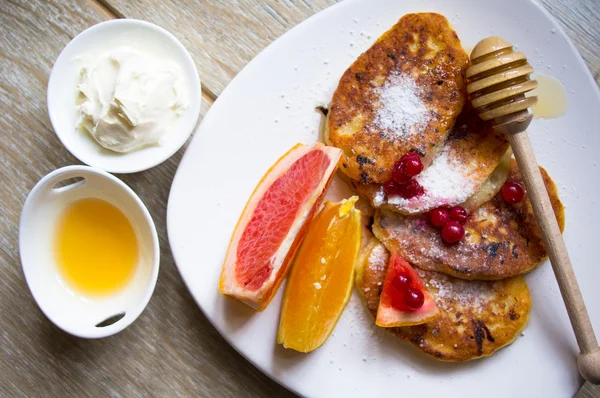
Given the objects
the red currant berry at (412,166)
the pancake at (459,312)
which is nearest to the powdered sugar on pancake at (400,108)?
the red currant berry at (412,166)

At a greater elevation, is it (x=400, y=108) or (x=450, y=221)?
(x=400, y=108)

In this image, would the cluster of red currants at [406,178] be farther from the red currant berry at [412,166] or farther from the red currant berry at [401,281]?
the red currant berry at [401,281]

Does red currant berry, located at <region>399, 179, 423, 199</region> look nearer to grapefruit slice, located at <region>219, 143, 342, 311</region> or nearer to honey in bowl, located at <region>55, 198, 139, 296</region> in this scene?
grapefruit slice, located at <region>219, 143, 342, 311</region>

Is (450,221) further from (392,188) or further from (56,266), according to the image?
(56,266)

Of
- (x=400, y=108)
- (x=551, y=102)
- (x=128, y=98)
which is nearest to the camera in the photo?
(x=128, y=98)

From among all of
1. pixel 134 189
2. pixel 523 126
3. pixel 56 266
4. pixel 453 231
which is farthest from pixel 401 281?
pixel 56 266

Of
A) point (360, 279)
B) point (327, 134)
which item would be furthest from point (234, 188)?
point (360, 279)

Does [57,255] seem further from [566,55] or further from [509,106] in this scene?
[566,55]

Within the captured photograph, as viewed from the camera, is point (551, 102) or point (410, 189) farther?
point (551, 102)
